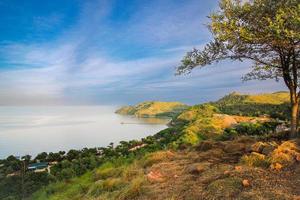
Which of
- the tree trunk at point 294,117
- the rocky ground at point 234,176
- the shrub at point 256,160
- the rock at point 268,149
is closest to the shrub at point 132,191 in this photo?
the rocky ground at point 234,176

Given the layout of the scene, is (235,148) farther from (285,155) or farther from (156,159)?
(156,159)

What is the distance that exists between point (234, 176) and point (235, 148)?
13.6ft

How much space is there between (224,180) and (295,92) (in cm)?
728

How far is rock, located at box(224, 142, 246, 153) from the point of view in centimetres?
1239

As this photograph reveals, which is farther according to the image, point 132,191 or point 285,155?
point 132,191

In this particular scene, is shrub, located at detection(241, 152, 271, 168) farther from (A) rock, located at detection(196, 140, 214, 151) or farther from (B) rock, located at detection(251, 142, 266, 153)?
(A) rock, located at detection(196, 140, 214, 151)

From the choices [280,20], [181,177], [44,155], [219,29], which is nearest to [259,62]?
[219,29]

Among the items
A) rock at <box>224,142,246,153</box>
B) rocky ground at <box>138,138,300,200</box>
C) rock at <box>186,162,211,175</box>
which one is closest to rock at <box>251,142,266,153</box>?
rocky ground at <box>138,138,300,200</box>

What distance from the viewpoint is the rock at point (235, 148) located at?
12.4 m

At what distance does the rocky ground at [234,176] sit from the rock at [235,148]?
0.13 feet

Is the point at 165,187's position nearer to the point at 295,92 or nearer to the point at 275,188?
the point at 275,188

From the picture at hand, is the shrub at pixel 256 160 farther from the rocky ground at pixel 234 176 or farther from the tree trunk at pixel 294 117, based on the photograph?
the tree trunk at pixel 294 117

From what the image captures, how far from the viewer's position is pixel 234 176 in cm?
859

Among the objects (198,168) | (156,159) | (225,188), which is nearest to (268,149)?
(198,168)
